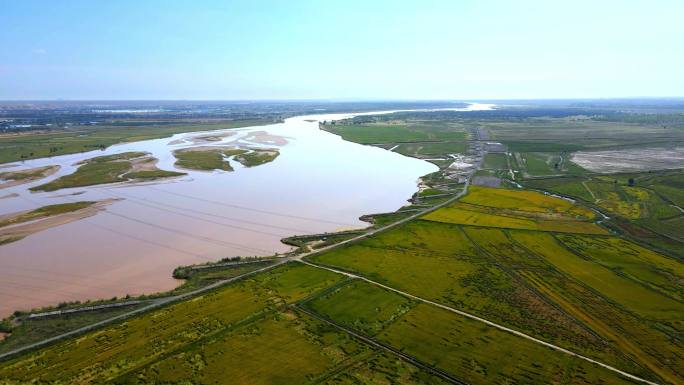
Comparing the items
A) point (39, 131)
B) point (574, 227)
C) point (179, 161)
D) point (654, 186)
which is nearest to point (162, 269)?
point (574, 227)

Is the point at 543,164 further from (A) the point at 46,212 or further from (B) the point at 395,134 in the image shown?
(A) the point at 46,212

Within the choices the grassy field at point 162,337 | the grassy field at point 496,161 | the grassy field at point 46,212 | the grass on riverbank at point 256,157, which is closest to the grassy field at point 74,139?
the grass on riverbank at point 256,157

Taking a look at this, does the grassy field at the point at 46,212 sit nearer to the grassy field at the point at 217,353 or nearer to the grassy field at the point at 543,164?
the grassy field at the point at 217,353

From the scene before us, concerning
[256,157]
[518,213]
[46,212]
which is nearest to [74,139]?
[256,157]

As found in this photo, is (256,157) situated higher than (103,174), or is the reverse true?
(256,157)

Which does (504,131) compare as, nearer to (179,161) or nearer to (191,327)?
(179,161)
